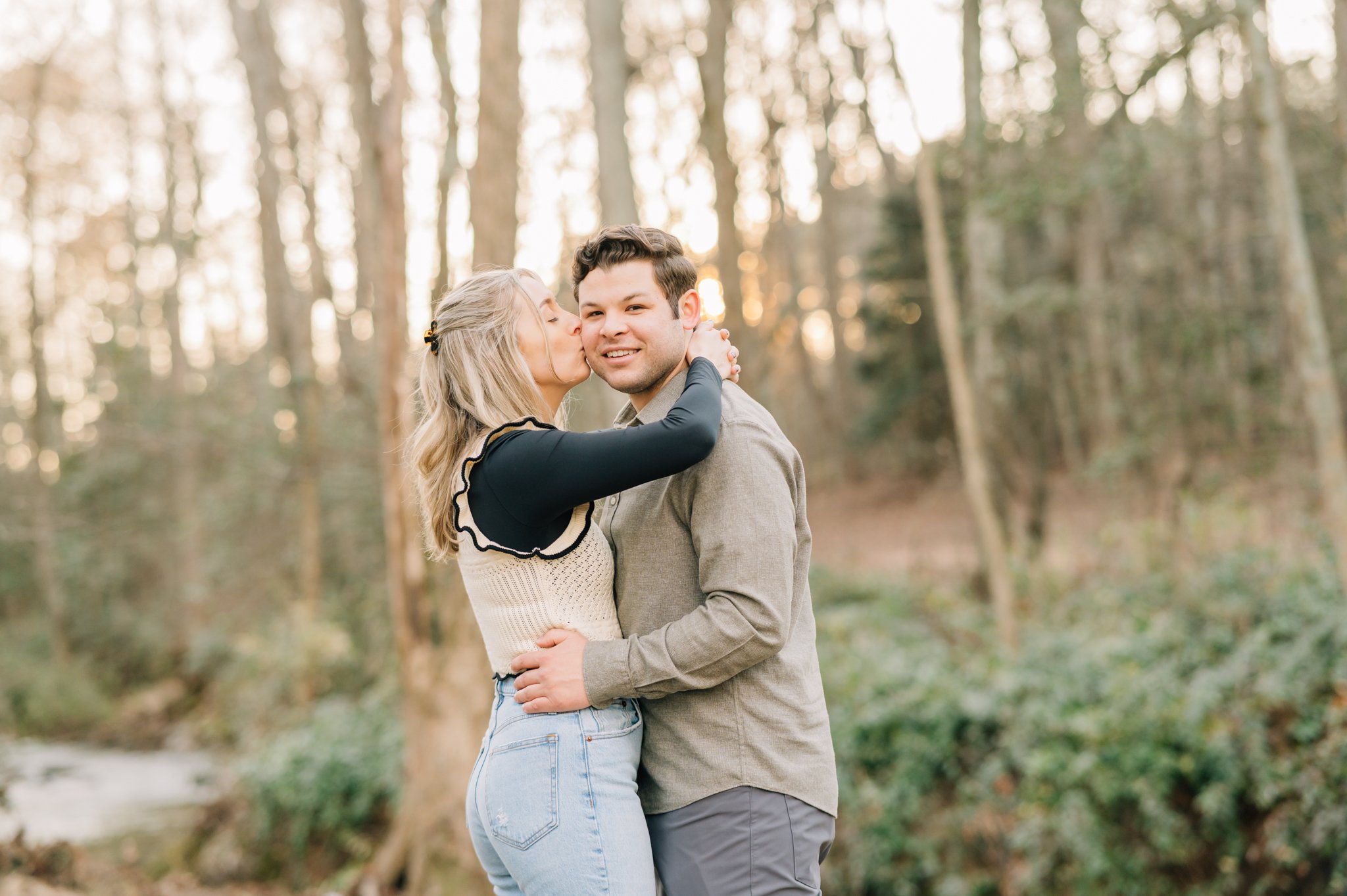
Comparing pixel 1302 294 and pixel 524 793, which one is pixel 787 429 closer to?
pixel 1302 294

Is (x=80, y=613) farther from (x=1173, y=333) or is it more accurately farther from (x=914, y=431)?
(x=1173, y=333)

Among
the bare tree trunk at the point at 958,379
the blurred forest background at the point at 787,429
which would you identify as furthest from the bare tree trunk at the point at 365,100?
the bare tree trunk at the point at 958,379

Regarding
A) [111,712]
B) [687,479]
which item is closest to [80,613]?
[111,712]

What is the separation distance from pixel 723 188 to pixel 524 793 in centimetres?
694

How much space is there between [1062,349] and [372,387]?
48.1ft

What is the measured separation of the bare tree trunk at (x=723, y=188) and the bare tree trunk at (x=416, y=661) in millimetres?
2736

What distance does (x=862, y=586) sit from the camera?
12.6 m

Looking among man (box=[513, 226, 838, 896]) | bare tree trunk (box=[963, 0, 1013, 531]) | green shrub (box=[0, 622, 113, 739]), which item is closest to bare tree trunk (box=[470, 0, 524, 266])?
man (box=[513, 226, 838, 896])

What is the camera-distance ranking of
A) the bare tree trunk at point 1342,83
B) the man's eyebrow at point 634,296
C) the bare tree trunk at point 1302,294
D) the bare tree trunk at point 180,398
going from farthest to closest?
the bare tree trunk at point 180,398 → the bare tree trunk at point 1342,83 → the bare tree trunk at point 1302,294 → the man's eyebrow at point 634,296

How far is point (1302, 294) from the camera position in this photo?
5.76 m

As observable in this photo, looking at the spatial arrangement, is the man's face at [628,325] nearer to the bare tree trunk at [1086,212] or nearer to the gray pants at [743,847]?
the gray pants at [743,847]

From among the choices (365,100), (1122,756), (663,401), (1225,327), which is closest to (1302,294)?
(1122,756)

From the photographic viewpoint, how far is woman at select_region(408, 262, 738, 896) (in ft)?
6.39

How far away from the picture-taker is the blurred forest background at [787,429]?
5.87 m
